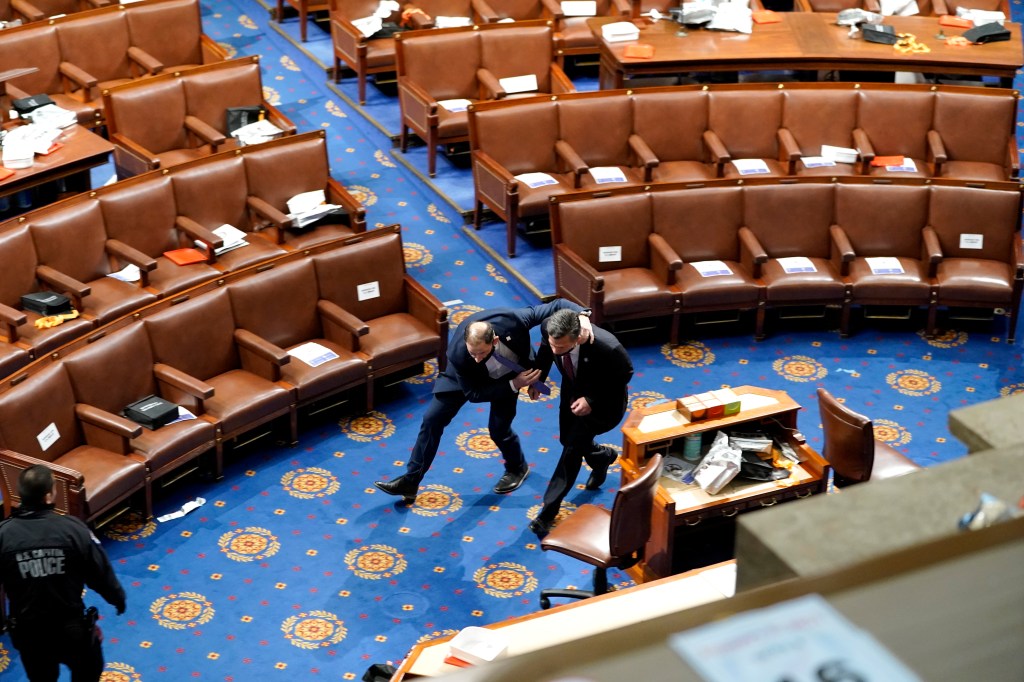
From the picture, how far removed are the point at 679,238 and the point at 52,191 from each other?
4.21 meters

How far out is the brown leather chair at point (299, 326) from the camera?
24.2 feet

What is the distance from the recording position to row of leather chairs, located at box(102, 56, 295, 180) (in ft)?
29.9

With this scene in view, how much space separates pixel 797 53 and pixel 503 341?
461 centimetres

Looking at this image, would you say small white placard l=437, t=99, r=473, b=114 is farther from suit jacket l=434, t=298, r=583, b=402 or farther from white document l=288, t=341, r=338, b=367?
suit jacket l=434, t=298, r=583, b=402

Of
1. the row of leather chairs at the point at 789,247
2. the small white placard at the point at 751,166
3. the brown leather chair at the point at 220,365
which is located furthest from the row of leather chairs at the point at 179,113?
the small white placard at the point at 751,166

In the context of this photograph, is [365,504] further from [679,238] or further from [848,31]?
[848,31]

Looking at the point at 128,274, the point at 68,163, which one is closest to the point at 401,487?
the point at 128,274

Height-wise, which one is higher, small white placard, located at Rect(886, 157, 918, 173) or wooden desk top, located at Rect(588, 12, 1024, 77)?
wooden desk top, located at Rect(588, 12, 1024, 77)

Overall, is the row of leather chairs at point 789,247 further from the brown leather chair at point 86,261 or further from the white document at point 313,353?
the brown leather chair at point 86,261

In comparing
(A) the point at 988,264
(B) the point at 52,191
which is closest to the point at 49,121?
(B) the point at 52,191

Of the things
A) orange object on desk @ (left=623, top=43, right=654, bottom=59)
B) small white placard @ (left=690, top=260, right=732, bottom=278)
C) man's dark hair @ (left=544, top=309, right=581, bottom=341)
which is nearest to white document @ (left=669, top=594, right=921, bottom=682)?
man's dark hair @ (left=544, top=309, right=581, bottom=341)

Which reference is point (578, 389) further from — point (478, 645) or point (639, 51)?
point (639, 51)

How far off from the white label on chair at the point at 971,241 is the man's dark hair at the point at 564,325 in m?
3.54

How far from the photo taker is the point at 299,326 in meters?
7.74
